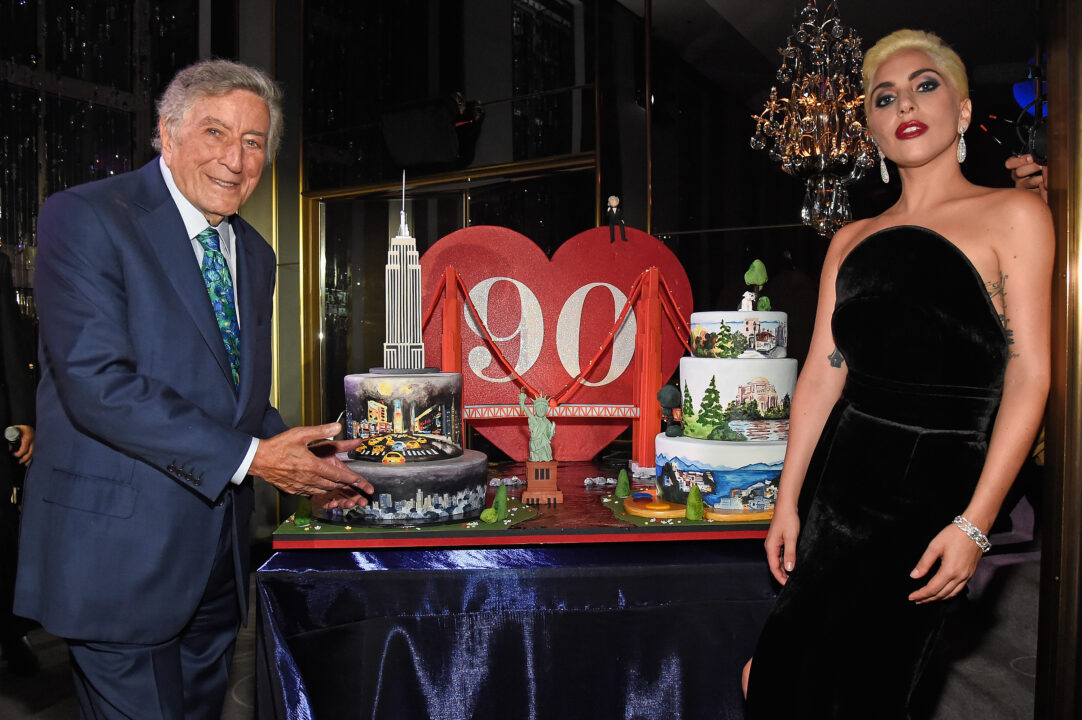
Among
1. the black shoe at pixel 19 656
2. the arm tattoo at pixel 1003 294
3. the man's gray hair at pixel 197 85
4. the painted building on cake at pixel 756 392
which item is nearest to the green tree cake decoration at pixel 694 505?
the painted building on cake at pixel 756 392

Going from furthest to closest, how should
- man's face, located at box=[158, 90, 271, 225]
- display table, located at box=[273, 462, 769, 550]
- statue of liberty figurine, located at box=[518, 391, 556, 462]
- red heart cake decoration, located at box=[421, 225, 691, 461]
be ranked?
red heart cake decoration, located at box=[421, 225, 691, 461] → statue of liberty figurine, located at box=[518, 391, 556, 462] → display table, located at box=[273, 462, 769, 550] → man's face, located at box=[158, 90, 271, 225]

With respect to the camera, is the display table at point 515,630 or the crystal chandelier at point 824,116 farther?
the crystal chandelier at point 824,116

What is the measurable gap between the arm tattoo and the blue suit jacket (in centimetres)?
145

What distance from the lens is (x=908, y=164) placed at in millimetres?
1556

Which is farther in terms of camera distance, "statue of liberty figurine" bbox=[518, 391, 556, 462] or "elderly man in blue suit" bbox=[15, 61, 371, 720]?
"statue of liberty figurine" bbox=[518, 391, 556, 462]

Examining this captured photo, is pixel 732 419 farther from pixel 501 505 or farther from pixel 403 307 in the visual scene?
pixel 403 307

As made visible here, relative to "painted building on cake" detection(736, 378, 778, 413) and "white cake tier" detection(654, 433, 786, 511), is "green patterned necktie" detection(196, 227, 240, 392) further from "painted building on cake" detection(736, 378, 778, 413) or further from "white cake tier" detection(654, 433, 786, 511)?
"painted building on cake" detection(736, 378, 778, 413)

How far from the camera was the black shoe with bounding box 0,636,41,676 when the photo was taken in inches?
118

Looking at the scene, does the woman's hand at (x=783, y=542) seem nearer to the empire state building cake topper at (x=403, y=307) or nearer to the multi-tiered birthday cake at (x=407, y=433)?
the multi-tiered birthday cake at (x=407, y=433)

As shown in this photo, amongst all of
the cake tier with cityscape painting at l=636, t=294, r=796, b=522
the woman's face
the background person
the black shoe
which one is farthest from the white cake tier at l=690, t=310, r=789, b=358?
the black shoe

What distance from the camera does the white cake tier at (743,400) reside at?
239 cm

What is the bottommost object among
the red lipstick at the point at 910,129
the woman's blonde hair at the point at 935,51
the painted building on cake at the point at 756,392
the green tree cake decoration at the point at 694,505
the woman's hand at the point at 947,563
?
the green tree cake decoration at the point at 694,505

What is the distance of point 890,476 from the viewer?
58.4 inches

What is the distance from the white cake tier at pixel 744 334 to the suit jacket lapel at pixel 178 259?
145 centimetres
